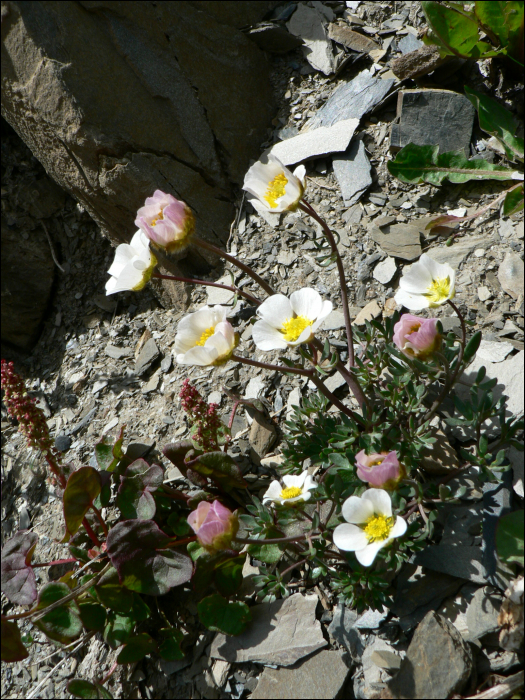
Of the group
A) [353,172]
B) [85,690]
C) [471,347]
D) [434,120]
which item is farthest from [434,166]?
[85,690]

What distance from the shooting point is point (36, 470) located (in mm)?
2848

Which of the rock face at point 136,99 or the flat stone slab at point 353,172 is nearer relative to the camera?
the rock face at point 136,99

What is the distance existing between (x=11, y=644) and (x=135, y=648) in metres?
0.45

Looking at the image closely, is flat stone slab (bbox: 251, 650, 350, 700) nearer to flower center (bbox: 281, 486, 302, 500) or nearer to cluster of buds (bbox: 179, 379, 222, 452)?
flower center (bbox: 281, 486, 302, 500)

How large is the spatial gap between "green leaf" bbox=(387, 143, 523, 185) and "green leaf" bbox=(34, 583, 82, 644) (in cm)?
231

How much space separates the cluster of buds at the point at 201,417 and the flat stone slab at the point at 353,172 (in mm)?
1325

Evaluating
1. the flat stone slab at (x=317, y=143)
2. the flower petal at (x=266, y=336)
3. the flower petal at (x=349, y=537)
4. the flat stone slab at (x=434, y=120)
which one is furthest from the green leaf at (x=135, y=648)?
the flat stone slab at (x=434, y=120)

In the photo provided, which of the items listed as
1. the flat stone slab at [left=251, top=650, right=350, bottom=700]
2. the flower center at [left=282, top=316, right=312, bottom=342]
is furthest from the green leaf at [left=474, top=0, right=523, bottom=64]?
the flat stone slab at [left=251, top=650, right=350, bottom=700]

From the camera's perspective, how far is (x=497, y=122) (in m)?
2.49

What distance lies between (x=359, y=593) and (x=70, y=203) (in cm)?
276

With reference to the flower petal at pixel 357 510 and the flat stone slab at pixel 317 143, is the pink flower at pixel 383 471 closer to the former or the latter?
the flower petal at pixel 357 510

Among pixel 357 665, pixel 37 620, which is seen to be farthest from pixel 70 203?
pixel 357 665

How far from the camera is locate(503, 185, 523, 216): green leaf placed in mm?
2254

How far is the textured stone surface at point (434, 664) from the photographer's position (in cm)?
Answer: 168
